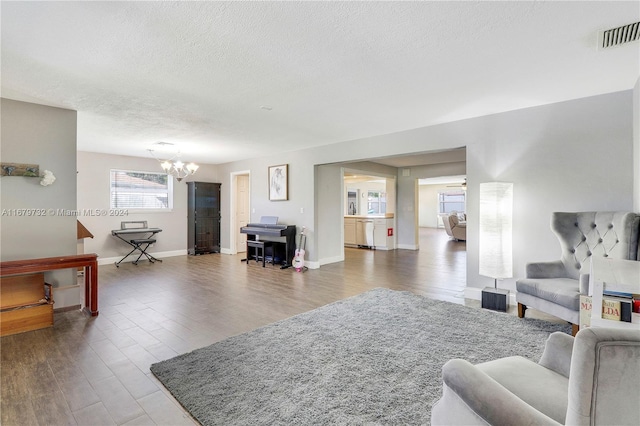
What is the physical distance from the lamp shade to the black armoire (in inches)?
Answer: 264

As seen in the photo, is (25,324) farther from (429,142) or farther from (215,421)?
(429,142)

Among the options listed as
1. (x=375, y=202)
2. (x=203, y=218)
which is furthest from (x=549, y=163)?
(x=375, y=202)

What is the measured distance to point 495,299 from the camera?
3596 millimetres

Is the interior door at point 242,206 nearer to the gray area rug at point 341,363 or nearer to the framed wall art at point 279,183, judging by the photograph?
the framed wall art at point 279,183

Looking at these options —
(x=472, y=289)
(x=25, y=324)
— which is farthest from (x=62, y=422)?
(x=472, y=289)

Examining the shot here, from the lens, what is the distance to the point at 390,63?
8.39 ft

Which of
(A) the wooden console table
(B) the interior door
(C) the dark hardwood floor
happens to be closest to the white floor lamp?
(C) the dark hardwood floor

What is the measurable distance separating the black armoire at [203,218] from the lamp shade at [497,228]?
6697mm

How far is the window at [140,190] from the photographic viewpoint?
23.0ft

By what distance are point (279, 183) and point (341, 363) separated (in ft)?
16.3

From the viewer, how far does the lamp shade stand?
364 cm

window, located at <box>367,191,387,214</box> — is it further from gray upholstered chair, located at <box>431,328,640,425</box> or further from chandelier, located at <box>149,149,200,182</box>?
gray upholstered chair, located at <box>431,328,640,425</box>

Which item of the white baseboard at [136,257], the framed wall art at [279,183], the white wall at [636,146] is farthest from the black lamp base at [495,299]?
the white baseboard at [136,257]

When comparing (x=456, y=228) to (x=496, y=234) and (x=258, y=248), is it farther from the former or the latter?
(x=496, y=234)
